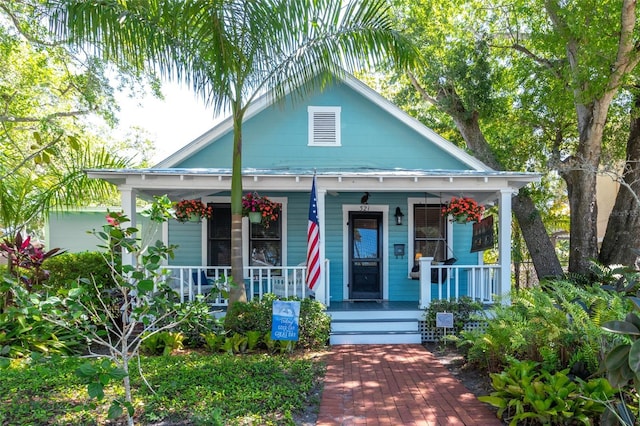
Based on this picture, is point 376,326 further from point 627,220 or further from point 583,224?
point 627,220

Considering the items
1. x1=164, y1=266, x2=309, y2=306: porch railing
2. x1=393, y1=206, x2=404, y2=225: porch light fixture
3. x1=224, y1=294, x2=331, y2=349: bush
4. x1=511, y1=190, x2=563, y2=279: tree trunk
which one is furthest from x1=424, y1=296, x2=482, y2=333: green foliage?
x1=511, y1=190, x2=563, y2=279: tree trunk

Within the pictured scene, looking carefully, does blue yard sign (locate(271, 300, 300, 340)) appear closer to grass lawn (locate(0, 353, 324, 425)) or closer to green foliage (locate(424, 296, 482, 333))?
grass lawn (locate(0, 353, 324, 425))

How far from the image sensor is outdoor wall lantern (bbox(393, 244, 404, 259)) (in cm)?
996

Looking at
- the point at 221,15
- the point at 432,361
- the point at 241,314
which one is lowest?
the point at 432,361

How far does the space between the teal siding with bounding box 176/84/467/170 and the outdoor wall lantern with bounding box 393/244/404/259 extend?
1745 millimetres

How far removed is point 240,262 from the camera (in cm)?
711

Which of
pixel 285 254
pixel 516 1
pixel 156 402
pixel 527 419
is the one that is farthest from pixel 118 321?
pixel 516 1

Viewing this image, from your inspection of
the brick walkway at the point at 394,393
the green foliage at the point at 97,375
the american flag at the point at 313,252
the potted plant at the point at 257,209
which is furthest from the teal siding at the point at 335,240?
the green foliage at the point at 97,375

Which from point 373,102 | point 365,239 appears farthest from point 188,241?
point 373,102

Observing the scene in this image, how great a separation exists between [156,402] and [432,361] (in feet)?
12.7

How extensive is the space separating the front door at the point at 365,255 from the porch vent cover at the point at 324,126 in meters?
1.70

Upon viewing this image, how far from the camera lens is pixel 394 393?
516cm

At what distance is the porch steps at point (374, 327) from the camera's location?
303 inches

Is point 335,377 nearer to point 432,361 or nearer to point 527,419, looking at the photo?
point 432,361
